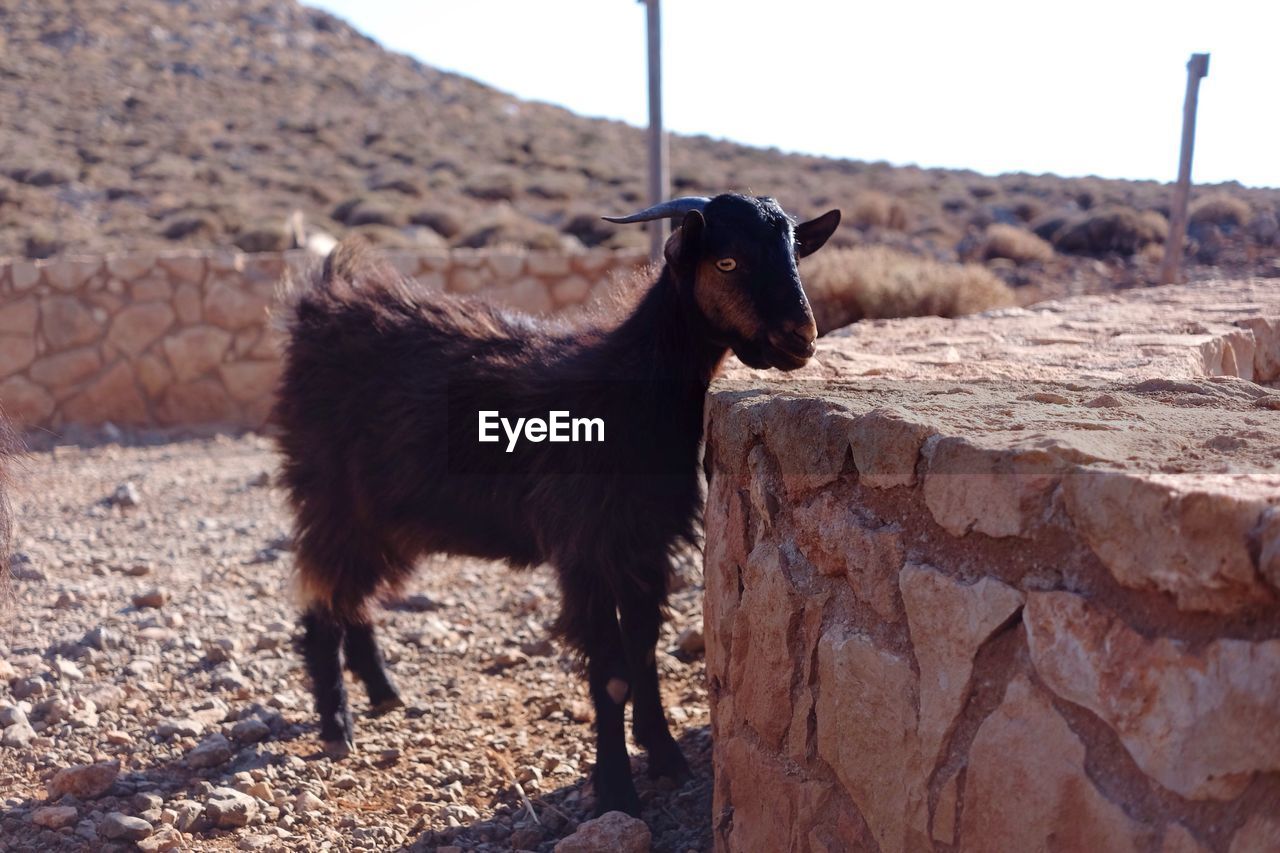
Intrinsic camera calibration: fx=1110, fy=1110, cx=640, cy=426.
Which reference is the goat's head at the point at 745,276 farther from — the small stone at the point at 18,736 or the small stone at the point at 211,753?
the small stone at the point at 18,736

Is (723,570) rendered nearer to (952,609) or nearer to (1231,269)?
(952,609)

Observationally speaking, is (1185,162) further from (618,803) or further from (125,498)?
(125,498)

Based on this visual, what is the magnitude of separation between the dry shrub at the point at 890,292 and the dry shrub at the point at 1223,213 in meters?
5.95

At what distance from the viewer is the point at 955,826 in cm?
229

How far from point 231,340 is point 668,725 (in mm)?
7733

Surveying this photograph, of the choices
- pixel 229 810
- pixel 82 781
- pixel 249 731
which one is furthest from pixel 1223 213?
pixel 82 781

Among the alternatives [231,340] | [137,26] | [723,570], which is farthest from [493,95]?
[723,570]

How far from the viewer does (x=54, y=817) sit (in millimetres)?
3680

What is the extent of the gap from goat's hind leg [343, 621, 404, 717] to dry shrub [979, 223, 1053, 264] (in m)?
13.7

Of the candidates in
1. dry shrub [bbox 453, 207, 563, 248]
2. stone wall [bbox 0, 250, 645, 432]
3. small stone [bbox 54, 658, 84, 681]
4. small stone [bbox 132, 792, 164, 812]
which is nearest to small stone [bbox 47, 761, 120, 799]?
small stone [bbox 132, 792, 164, 812]

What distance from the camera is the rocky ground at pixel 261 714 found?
3783 mm

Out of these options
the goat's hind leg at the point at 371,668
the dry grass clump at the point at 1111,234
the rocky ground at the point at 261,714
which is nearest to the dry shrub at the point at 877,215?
the dry grass clump at the point at 1111,234

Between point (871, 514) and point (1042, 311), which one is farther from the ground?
point (1042, 311)

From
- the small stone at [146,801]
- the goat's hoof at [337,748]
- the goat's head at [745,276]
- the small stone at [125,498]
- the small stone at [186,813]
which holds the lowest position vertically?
the goat's hoof at [337,748]
